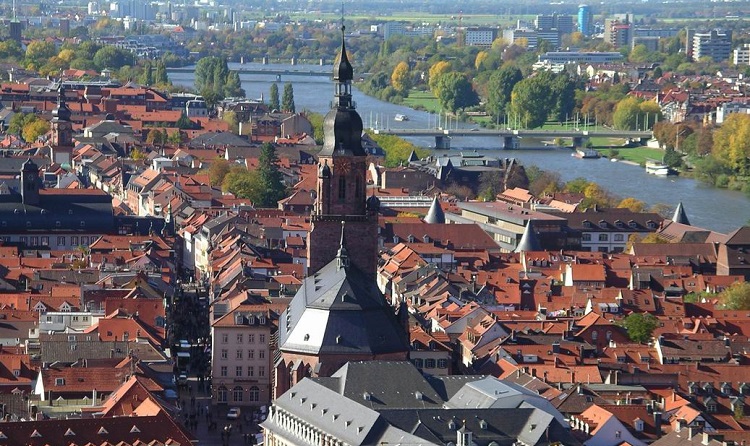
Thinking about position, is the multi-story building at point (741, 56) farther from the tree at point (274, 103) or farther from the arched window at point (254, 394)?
the arched window at point (254, 394)

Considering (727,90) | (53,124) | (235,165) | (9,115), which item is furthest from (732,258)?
(727,90)

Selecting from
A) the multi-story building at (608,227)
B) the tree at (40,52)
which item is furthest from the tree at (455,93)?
the multi-story building at (608,227)

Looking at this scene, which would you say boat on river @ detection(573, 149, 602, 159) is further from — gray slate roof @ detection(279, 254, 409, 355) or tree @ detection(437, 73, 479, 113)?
gray slate roof @ detection(279, 254, 409, 355)

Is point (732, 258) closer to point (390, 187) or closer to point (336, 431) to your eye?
point (390, 187)

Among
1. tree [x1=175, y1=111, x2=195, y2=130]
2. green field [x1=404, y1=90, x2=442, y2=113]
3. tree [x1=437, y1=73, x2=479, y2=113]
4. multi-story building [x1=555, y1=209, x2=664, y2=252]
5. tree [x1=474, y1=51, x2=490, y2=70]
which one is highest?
multi-story building [x1=555, y1=209, x2=664, y2=252]

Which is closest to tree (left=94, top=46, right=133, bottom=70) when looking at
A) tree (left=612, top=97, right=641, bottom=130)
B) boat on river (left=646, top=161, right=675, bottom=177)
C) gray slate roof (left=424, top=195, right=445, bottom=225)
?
tree (left=612, top=97, right=641, bottom=130)
